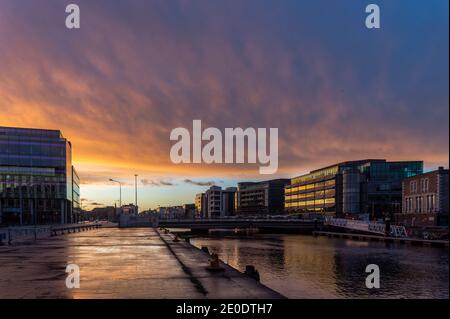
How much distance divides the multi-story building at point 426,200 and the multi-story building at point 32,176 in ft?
326

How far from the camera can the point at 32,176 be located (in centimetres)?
12825

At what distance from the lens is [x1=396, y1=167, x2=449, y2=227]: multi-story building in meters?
94.3

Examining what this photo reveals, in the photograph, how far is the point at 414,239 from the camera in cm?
7756

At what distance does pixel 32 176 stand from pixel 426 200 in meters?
107

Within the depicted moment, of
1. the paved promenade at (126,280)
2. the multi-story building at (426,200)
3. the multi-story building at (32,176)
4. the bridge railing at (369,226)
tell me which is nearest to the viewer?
the paved promenade at (126,280)

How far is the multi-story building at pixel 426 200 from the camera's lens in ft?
309

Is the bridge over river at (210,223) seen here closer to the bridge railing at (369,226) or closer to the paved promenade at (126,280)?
the bridge railing at (369,226)

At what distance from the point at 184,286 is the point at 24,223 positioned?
121552 millimetres
